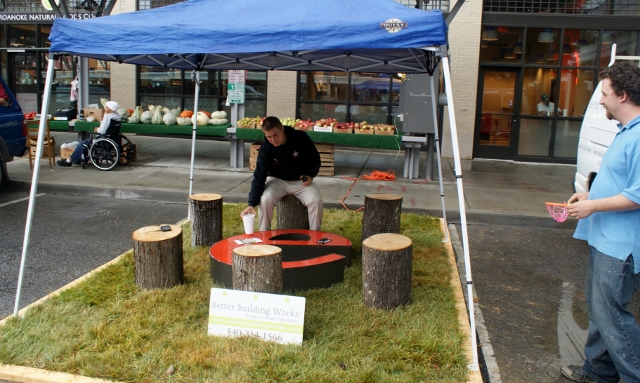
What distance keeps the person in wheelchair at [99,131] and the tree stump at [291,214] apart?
6.03 m

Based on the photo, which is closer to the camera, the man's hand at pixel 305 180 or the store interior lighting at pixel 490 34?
the man's hand at pixel 305 180

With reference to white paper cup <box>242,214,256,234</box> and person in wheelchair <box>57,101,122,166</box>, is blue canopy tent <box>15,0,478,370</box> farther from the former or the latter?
person in wheelchair <box>57,101,122,166</box>

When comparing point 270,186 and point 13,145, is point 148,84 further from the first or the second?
point 270,186

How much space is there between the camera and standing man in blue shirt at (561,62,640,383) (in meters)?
3.16

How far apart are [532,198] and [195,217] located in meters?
5.95

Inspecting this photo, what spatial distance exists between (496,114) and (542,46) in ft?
6.18

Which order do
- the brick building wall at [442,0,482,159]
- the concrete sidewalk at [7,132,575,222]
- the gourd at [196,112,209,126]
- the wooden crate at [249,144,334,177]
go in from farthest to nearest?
the brick building wall at [442,0,482,159] → the gourd at [196,112,209,126] → the wooden crate at [249,144,334,177] → the concrete sidewalk at [7,132,575,222]

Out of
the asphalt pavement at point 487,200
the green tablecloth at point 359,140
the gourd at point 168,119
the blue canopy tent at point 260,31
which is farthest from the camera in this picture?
the gourd at point 168,119

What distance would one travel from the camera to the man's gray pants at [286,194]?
20.2 feet

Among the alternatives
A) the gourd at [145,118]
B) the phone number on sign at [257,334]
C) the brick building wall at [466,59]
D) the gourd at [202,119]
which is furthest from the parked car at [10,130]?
the brick building wall at [466,59]

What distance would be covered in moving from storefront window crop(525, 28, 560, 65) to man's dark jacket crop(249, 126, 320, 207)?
31.4ft

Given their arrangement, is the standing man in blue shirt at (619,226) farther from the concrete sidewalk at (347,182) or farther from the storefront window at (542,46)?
the storefront window at (542,46)

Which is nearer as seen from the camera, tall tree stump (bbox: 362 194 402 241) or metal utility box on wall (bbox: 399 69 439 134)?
tall tree stump (bbox: 362 194 402 241)

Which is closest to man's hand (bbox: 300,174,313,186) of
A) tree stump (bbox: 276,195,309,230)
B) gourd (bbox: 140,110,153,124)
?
tree stump (bbox: 276,195,309,230)
